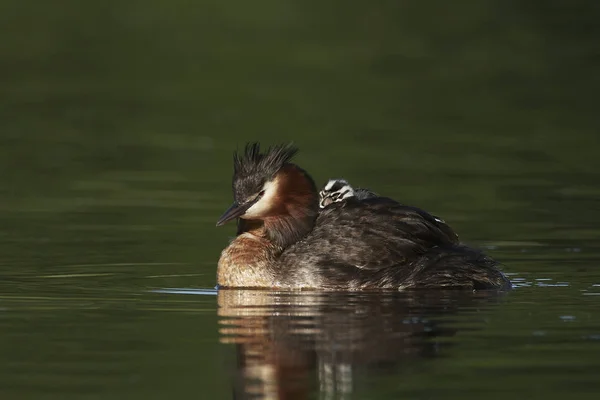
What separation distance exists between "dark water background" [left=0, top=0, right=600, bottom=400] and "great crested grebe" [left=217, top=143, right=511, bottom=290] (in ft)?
1.28

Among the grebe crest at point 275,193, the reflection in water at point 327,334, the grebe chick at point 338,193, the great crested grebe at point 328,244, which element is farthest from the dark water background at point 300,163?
the grebe chick at point 338,193

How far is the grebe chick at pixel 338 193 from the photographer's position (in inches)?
664

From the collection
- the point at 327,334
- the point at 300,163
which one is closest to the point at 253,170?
the point at 327,334

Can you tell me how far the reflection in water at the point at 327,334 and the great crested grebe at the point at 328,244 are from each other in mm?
261

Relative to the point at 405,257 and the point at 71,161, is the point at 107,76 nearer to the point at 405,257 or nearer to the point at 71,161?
the point at 71,161

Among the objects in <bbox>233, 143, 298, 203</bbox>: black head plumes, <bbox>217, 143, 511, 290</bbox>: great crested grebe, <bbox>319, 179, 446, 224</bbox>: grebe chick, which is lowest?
<bbox>217, 143, 511, 290</bbox>: great crested grebe

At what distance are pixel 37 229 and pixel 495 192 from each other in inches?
262

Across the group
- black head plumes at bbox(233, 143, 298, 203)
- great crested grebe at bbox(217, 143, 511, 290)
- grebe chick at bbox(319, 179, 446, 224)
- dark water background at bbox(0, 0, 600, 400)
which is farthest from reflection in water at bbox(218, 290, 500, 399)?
grebe chick at bbox(319, 179, 446, 224)

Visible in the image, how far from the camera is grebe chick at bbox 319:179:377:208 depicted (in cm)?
1688

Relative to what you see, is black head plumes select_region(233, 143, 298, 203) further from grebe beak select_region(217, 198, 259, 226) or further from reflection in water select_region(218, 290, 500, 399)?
reflection in water select_region(218, 290, 500, 399)

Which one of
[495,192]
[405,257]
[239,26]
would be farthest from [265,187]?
[239,26]

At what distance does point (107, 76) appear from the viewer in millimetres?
38281

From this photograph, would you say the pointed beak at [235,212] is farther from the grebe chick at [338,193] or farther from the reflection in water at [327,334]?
the grebe chick at [338,193]

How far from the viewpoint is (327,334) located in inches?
538
